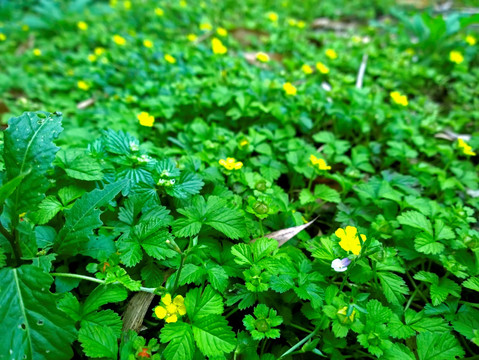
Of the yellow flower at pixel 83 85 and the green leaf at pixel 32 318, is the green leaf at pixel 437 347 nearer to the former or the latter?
the green leaf at pixel 32 318

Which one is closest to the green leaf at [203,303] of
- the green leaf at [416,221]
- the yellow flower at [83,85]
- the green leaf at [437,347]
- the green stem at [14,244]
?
the green stem at [14,244]

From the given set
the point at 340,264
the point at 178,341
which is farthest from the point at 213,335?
the point at 340,264

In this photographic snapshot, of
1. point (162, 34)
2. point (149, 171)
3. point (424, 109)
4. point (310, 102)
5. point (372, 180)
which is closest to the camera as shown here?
point (149, 171)

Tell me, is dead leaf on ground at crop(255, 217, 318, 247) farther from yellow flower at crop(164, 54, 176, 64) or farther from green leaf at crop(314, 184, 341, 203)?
yellow flower at crop(164, 54, 176, 64)

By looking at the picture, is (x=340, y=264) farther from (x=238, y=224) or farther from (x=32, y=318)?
(x=32, y=318)

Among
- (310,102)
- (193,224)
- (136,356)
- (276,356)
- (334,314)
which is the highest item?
(310,102)

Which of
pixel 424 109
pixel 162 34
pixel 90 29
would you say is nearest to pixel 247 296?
pixel 424 109

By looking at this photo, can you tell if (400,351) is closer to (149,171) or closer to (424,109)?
(149,171)

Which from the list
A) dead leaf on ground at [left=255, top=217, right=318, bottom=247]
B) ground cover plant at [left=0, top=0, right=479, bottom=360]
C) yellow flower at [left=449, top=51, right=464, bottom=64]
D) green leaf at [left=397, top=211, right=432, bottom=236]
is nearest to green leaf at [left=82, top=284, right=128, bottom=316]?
ground cover plant at [left=0, top=0, right=479, bottom=360]
